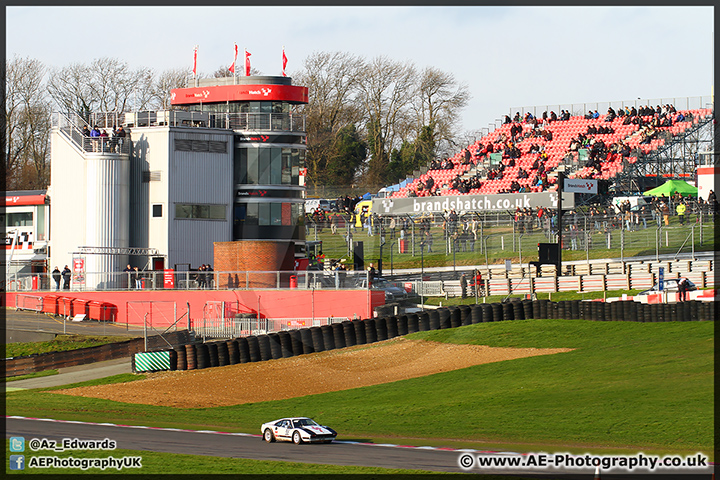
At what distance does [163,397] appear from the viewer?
32.5 m

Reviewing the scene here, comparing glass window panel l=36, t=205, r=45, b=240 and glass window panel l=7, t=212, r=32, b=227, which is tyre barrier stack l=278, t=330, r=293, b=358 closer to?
glass window panel l=36, t=205, r=45, b=240

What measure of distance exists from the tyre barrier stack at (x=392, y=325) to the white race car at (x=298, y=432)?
1542cm

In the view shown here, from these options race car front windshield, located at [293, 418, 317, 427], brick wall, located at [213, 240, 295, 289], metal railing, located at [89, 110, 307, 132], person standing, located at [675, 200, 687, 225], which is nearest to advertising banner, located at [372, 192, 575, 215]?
person standing, located at [675, 200, 687, 225]

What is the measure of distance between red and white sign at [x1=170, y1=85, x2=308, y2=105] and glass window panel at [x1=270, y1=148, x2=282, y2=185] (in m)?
3.43

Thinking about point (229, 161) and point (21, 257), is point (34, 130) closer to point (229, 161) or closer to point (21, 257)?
point (21, 257)

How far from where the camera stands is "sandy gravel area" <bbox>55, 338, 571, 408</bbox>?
1288 inches

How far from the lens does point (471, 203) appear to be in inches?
2562

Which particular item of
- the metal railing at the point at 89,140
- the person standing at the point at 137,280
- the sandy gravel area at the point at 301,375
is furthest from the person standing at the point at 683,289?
the metal railing at the point at 89,140

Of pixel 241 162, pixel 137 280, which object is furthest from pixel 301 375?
pixel 241 162

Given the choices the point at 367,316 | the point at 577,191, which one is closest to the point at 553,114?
→ the point at 577,191

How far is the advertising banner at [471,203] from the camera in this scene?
61.4 metres

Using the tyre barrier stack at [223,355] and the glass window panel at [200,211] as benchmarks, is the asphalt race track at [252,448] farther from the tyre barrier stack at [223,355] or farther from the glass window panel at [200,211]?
the glass window panel at [200,211]

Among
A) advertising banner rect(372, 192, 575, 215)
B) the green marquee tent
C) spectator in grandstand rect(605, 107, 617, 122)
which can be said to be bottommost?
advertising banner rect(372, 192, 575, 215)

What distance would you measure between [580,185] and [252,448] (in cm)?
4403
